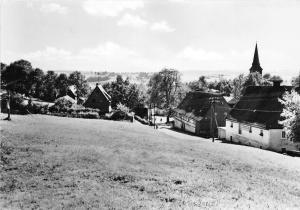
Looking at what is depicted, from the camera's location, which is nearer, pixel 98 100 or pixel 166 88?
pixel 98 100

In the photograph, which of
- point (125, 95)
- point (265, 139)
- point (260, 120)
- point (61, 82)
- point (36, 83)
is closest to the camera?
point (265, 139)

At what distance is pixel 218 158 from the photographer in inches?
1022

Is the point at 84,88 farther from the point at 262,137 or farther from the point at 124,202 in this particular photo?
the point at 124,202

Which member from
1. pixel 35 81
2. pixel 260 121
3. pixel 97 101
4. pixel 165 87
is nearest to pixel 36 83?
pixel 35 81

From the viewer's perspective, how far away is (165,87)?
8269cm

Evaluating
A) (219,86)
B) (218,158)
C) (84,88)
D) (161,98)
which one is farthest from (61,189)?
(219,86)

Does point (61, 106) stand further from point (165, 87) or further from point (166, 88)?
point (166, 88)

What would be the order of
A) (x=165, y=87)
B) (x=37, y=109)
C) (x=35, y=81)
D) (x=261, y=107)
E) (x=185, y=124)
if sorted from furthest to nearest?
(x=35, y=81), (x=165, y=87), (x=185, y=124), (x=37, y=109), (x=261, y=107)

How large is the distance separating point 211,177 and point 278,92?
107 ft

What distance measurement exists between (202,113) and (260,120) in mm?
15472

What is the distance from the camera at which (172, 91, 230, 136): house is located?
57.3 meters

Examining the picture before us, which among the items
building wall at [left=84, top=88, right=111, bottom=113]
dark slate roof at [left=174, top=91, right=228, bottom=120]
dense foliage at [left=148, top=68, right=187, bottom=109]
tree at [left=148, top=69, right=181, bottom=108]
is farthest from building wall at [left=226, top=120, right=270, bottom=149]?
tree at [left=148, top=69, right=181, bottom=108]

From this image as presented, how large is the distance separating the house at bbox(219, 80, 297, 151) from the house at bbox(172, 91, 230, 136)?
421 cm

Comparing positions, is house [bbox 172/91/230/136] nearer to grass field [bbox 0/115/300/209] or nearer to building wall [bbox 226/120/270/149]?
building wall [bbox 226/120/270/149]
